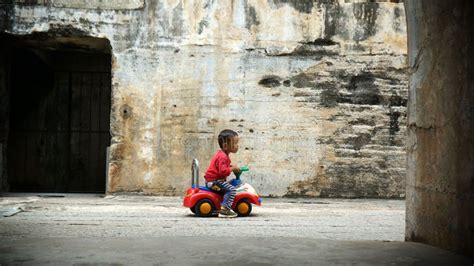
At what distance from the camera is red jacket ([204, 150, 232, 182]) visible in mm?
6431

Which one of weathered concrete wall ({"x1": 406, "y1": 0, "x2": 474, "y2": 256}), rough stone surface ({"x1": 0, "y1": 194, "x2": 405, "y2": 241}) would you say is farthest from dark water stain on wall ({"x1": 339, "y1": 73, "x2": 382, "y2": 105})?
weathered concrete wall ({"x1": 406, "y1": 0, "x2": 474, "y2": 256})

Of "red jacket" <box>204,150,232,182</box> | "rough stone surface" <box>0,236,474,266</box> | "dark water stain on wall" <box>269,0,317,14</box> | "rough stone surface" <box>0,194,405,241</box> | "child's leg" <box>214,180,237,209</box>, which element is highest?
"dark water stain on wall" <box>269,0,317,14</box>

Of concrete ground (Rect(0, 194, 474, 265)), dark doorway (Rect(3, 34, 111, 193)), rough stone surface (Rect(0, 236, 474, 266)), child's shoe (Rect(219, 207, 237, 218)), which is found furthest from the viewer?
dark doorway (Rect(3, 34, 111, 193))

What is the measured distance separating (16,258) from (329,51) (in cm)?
698

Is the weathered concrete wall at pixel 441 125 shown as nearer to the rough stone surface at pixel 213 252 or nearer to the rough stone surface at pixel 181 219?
the rough stone surface at pixel 213 252

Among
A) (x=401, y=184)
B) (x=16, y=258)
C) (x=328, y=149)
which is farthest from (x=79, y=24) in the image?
(x=16, y=258)

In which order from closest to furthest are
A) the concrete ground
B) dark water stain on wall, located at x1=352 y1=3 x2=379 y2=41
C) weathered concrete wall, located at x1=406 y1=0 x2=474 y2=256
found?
1. the concrete ground
2. weathered concrete wall, located at x1=406 y1=0 x2=474 y2=256
3. dark water stain on wall, located at x1=352 y1=3 x2=379 y2=41

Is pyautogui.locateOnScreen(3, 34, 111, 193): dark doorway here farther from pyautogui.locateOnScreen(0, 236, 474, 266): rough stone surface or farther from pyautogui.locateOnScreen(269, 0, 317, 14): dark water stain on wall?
pyautogui.locateOnScreen(0, 236, 474, 266): rough stone surface

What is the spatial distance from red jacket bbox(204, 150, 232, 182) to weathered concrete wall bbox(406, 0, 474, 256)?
8.53 feet

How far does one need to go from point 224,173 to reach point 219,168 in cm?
8

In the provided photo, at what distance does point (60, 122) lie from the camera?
12047 mm

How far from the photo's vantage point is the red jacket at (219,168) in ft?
21.1

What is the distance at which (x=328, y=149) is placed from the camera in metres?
9.13

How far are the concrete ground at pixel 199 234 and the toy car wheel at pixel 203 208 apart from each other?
10 centimetres
